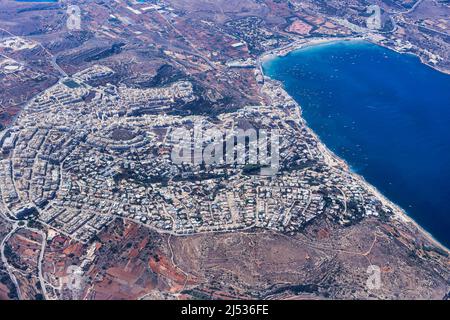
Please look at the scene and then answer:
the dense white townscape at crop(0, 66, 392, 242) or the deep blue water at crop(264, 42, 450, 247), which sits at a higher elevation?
the dense white townscape at crop(0, 66, 392, 242)

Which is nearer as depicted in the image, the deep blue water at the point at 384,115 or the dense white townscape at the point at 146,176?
the dense white townscape at the point at 146,176

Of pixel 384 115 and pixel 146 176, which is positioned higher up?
pixel 146 176

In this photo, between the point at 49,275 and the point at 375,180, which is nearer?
the point at 49,275

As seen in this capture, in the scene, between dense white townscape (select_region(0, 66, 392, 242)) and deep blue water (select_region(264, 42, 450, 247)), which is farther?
deep blue water (select_region(264, 42, 450, 247))

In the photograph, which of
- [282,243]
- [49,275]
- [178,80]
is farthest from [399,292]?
[178,80]

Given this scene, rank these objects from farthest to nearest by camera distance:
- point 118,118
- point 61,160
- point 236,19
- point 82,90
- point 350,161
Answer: point 236,19 → point 82,90 → point 118,118 → point 350,161 → point 61,160

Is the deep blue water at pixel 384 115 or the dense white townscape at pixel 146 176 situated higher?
the dense white townscape at pixel 146 176

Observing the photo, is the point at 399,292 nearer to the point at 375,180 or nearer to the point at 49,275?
the point at 375,180

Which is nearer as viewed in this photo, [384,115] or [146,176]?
[146,176]
